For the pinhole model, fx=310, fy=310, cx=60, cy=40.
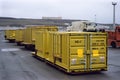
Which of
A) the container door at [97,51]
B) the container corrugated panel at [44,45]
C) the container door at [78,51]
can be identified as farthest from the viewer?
the container corrugated panel at [44,45]

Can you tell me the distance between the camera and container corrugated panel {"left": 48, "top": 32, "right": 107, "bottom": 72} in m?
14.3

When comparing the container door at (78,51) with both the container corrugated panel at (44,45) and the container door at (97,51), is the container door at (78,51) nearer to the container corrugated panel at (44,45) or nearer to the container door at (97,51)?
the container door at (97,51)

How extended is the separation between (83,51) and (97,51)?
778 mm

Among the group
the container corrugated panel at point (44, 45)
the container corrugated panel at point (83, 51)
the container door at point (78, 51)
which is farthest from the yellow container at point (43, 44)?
the container door at point (78, 51)

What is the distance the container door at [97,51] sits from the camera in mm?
14657

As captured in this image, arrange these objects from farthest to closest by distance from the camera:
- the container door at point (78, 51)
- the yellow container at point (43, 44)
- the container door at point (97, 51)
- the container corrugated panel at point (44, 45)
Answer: the yellow container at point (43, 44) < the container corrugated panel at point (44, 45) < the container door at point (97, 51) < the container door at point (78, 51)

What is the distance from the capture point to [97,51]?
14875 millimetres

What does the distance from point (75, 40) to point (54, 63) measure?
253 cm

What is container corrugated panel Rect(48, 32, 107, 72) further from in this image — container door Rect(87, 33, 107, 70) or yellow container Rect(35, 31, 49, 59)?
yellow container Rect(35, 31, 49, 59)

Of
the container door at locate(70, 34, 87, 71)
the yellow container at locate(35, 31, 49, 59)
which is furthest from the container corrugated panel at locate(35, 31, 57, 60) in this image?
the container door at locate(70, 34, 87, 71)

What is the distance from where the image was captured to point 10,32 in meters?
47.8

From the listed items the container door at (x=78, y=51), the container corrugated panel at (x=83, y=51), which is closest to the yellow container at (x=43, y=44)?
the container corrugated panel at (x=83, y=51)

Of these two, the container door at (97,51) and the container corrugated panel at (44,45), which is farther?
the container corrugated panel at (44,45)

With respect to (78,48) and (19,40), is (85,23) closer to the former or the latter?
(19,40)
